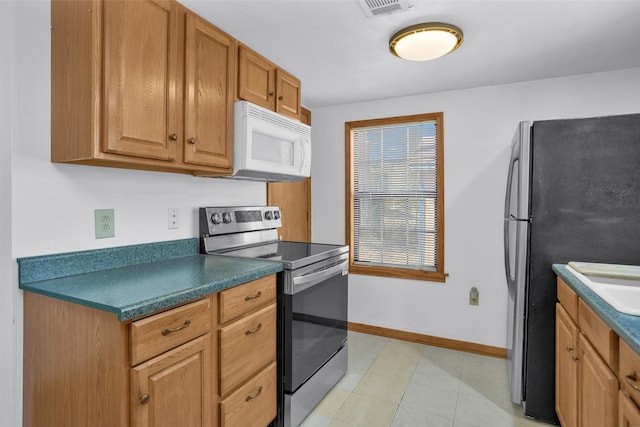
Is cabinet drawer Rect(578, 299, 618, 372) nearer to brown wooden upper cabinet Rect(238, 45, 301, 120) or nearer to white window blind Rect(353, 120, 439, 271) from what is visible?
white window blind Rect(353, 120, 439, 271)

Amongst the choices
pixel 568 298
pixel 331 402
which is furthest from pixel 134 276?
pixel 568 298

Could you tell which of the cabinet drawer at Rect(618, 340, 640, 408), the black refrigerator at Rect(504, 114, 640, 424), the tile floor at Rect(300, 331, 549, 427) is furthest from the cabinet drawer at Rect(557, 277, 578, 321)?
the tile floor at Rect(300, 331, 549, 427)

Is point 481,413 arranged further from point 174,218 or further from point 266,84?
point 266,84

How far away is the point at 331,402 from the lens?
2.16 m

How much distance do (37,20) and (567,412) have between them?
2921 mm

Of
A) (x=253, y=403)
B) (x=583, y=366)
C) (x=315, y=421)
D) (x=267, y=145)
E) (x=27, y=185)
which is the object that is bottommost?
(x=315, y=421)

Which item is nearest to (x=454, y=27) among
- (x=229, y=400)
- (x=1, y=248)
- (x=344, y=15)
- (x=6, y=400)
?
(x=344, y=15)

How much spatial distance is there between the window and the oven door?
41.0 inches

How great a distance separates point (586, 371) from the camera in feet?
4.62

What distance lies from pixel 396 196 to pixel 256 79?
1.74m

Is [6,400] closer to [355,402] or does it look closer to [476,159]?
[355,402]

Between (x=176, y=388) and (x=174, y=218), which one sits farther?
(x=174, y=218)

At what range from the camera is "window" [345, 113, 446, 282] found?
122 inches

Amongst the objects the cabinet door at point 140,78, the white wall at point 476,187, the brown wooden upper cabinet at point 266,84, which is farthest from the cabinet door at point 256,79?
the white wall at point 476,187
